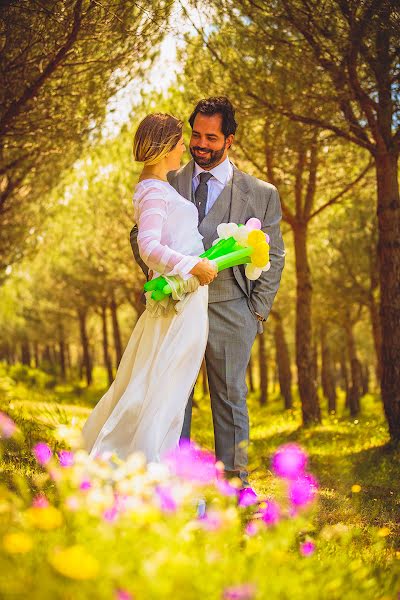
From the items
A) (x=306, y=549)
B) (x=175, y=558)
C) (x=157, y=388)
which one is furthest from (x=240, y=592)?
(x=157, y=388)

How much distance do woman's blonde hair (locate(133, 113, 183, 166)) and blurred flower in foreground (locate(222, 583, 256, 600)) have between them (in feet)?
8.99

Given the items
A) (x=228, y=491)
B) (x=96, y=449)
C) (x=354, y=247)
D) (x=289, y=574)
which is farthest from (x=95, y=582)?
(x=354, y=247)

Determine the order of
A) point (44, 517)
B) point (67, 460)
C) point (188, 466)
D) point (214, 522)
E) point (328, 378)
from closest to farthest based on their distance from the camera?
point (44, 517) < point (214, 522) < point (188, 466) < point (67, 460) < point (328, 378)

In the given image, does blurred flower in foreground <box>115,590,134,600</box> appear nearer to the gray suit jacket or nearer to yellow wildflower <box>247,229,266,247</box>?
yellow wildflower <box>247,229,266,247</box>

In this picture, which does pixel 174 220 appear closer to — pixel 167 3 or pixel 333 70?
pixel 167 3

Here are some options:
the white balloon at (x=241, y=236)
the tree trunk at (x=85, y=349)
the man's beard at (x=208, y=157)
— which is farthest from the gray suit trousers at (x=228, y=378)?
the tree trunk at (x=85, y=349)

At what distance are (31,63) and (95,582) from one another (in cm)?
604

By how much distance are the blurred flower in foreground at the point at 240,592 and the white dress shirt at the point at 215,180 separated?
3.03m

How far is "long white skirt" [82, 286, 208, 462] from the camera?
4098 millimetres

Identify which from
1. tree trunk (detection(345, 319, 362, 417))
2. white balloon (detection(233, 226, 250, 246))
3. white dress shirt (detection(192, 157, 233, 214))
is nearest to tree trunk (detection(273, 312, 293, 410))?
tree trunk (detection(345, 319, 362, 417))

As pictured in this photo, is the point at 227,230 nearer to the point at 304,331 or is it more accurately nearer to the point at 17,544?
the point at 17,544

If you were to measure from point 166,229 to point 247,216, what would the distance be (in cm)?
69

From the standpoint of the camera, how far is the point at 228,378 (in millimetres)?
4605

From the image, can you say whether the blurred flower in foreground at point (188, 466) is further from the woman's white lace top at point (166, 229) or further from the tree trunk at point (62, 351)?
the tree trunk at point (62, 351)
